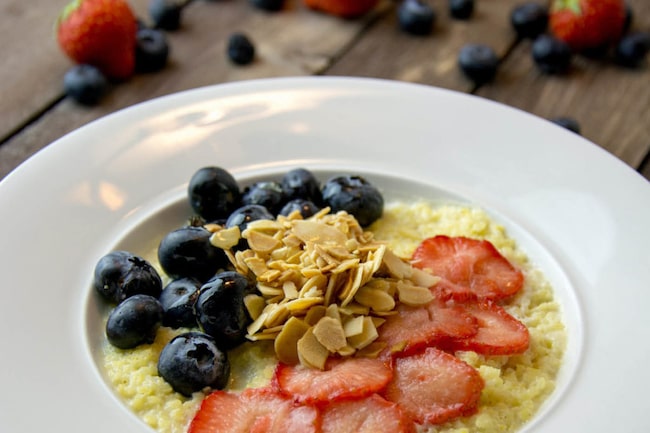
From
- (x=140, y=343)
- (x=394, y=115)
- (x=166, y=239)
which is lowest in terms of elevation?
(x=140, y=343)

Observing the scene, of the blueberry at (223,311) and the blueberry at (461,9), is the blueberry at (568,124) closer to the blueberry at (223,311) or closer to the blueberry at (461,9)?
the blueberry at (461,9)

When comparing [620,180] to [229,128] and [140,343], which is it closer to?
[229,128]

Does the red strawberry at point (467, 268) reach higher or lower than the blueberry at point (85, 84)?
higher

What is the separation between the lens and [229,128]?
8.14 feet

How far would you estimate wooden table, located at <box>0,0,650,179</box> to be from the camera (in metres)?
3.04

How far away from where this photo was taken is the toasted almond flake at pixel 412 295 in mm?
1890

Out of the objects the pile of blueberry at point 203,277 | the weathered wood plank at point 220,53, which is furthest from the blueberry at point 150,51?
the pile of blueberry at point 203,277

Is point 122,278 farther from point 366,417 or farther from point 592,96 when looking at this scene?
point 592,96

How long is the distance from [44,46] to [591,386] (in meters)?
2.73

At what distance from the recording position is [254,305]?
185 centimetres

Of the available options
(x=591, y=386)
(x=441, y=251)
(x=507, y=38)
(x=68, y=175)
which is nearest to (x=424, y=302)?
(x=441, y=251)

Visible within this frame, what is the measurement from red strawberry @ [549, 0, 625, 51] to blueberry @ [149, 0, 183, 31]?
1.72m

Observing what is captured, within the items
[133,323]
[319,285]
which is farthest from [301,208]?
[133,323]

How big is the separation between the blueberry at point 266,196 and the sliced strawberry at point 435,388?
2.17 feet
